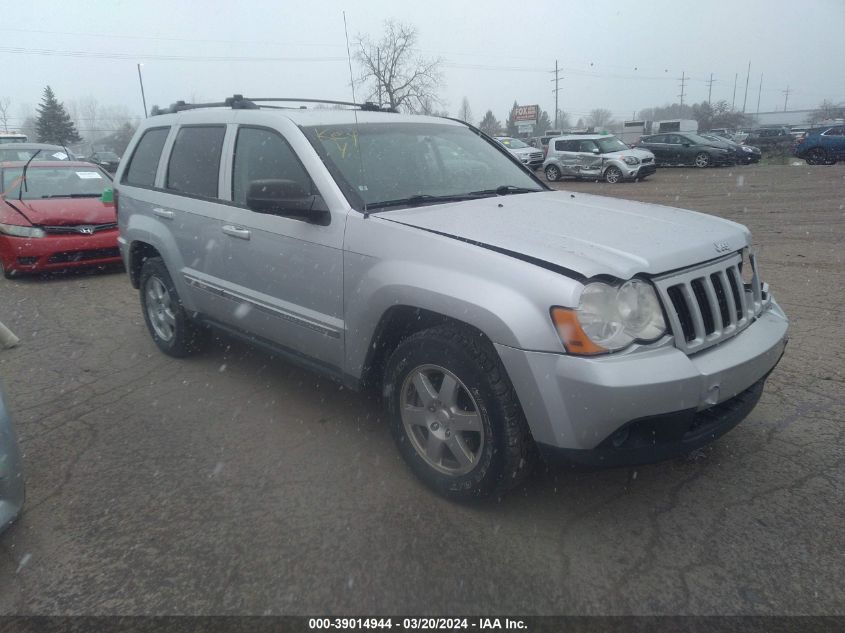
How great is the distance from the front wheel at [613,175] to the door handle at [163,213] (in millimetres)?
18545

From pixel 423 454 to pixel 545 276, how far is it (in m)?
1.11

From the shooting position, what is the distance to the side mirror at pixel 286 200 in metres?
3.08

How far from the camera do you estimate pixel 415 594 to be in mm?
2369

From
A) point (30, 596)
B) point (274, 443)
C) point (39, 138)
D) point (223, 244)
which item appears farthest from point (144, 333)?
point (39, 138)

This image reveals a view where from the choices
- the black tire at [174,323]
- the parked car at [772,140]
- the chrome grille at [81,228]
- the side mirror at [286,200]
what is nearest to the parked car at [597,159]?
the parked car at [772,140]

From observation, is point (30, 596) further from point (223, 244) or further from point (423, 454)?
point (223, 244)

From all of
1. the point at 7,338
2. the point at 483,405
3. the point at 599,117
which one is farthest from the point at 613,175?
the point at 599,117

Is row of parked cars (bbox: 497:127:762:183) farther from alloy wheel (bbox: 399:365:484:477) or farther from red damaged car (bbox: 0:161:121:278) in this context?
alloy wheel (bbox: 399:365:484:477)

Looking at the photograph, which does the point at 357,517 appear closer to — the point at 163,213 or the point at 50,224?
the point at 163,213

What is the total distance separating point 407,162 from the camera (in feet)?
12.0

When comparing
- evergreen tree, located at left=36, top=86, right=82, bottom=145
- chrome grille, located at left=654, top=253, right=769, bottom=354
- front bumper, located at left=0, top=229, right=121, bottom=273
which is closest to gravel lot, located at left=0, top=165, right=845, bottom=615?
chrome grille, located at left=654, top=253, right=769, bottom=354

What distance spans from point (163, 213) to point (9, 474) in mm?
2404

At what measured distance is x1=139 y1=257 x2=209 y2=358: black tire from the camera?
4.71 metres

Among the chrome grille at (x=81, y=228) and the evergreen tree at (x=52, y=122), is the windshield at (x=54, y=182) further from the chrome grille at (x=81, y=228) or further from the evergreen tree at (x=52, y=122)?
the evergreen tree at (x=52, y=122)
